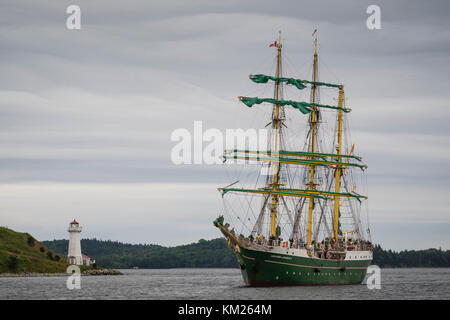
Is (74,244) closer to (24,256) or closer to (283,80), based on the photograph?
(24,256)

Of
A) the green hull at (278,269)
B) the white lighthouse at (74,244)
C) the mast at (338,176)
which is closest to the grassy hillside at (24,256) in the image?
the white lighthouse at (74,244)

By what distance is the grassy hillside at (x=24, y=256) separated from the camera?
17612cm

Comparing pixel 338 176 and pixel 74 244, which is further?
pixel 74 244

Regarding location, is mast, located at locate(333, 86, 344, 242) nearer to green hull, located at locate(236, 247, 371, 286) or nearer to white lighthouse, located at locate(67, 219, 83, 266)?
green hull, located at locate(236, 247, 371, 286)

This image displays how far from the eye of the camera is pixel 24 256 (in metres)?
184

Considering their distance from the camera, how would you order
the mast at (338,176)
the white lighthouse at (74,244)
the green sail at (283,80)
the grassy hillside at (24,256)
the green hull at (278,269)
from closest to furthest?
the green hull at (278,269) < the green sail at (283,80) < the mast at (338,176) < the grassy hillside at (24,256) < the white lighthouse at (74,244)

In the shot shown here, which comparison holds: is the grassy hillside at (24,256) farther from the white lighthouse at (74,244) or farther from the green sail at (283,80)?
the green sail at (283,80)

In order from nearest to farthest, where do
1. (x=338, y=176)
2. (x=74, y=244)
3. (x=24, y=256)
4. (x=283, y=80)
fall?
(x=283, y=80), (x=338, y=176), (x=24, y=256), (x=74, y=244)

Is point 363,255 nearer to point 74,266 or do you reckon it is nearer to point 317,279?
point 317,279

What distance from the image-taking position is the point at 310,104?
368 feet

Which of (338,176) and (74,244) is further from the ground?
(338,176)

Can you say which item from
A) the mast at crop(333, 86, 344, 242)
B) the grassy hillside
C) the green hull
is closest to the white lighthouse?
the grassy hillside

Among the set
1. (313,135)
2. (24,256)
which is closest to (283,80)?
(313,135)

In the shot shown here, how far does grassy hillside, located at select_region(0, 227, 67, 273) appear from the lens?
176 metres
